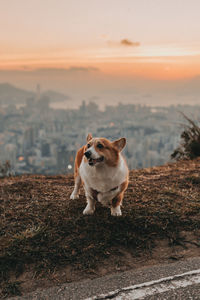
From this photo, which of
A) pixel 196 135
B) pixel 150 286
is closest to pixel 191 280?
pixel 150 286

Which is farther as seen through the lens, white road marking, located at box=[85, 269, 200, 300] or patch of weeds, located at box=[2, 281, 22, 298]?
patch of weeds, located at box=[2, 281, 22, 298]

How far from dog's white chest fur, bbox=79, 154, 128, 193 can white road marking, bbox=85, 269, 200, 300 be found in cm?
139

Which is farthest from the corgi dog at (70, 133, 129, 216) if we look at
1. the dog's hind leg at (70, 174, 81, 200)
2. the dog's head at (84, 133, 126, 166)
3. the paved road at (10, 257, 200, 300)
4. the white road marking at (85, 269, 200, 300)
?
the white road marking at (85, 269, 200, 300)

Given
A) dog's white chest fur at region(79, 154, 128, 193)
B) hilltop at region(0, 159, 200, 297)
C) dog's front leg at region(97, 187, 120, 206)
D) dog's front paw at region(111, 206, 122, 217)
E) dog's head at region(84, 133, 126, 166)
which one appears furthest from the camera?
dog's front paw at region(111, 206, 122, 217)

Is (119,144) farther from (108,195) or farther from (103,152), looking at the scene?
(108,195)

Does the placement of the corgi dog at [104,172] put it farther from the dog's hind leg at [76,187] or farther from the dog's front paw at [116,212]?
the dog's hind leg at [76,187]

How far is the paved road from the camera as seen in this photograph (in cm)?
250

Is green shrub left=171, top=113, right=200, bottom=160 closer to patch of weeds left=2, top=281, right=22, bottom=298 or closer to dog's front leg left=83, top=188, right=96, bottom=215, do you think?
dog's front leg left=83, top=188, right=96, bottom=215

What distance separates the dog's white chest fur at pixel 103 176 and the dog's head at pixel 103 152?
9cm

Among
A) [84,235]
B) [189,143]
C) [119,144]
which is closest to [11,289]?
[84,235]

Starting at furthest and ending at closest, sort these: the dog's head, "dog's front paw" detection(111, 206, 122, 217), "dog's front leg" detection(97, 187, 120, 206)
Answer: "dog's front paw" detection(111, 206, 122, 217) → "dog's front leg" detection(97, 187, 120, 206) → the dog's head

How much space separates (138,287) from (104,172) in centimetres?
148

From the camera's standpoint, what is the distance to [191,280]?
2.68 meters

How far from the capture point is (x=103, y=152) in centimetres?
359
